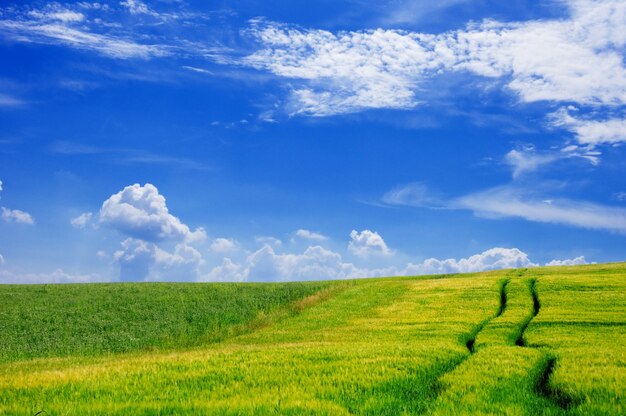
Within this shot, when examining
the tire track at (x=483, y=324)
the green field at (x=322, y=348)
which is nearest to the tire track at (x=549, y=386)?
the green field at (x=322, y=348)

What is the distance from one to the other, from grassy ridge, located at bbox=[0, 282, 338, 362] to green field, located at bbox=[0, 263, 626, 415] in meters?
0.16

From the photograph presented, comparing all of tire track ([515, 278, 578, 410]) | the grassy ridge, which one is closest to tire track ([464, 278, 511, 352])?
tire track ([515, 278, 578, 410])

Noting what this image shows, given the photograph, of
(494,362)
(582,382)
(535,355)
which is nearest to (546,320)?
(535,355)

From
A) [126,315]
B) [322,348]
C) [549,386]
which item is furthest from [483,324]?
[126,315]

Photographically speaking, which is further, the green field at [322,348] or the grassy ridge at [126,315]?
the grassy ridge at [126,315]

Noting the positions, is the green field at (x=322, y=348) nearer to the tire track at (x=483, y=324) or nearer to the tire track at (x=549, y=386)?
the tire track at (x=549, y=386)

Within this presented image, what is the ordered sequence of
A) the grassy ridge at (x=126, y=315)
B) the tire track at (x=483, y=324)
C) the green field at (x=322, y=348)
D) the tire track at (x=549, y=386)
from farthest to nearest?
the grassy ridge at (x=126, y=315) < the tire track at (x=483, y=324) < the green field at (x=322, y=348) < the tire track at (x=549, y=386)

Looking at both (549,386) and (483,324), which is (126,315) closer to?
(483,324)

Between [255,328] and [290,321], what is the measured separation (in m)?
2.72

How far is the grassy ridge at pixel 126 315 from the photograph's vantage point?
34.3 m

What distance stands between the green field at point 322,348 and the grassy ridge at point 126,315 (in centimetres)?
16

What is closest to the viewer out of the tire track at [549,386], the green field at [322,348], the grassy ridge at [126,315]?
the tire track at [549,386]

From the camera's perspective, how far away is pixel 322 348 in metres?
22.7

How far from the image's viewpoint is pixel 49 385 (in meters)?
15.8
